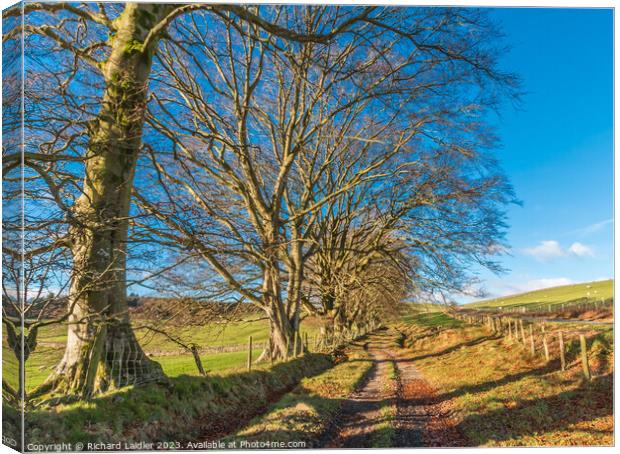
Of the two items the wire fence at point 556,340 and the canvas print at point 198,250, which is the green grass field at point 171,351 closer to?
the canvas print at point 198,250

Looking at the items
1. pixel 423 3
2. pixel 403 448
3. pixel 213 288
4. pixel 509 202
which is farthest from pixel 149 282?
pixel 509 202

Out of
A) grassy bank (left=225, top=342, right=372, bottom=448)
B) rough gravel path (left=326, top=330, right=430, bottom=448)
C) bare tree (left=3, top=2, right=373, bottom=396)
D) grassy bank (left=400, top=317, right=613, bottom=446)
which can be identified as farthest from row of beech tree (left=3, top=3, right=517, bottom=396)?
rough gravel path (left=326, top=330, right=430, bottom=448)

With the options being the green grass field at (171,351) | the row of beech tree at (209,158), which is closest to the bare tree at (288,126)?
the row of beech tree at (209,158)

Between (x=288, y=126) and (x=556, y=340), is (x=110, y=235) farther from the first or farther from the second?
(x=556, y=340)

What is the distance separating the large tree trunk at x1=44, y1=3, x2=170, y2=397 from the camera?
13.1 ft

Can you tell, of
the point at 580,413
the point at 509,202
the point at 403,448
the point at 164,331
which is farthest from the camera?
the point at 509,202

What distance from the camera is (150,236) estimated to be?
4531 mm

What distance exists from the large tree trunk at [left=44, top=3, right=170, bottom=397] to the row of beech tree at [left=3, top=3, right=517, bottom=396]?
2 cm

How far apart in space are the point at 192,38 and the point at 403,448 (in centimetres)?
711

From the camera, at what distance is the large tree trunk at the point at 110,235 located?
401cm

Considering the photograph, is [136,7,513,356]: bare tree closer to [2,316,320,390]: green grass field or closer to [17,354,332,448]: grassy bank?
[2,316,320,390]: green grass field

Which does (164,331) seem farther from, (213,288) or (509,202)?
(509,202)

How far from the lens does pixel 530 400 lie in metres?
5.36

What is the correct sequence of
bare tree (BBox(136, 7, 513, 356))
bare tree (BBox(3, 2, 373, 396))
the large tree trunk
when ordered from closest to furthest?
bare tree (BBox(3, 2, 373, 396)) → the large tree trunk → bare tree (BBox(136, 7, 513, 356))
